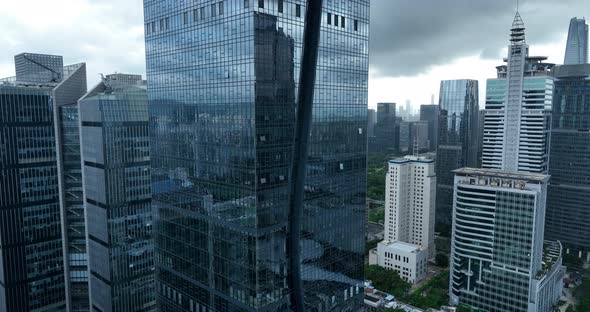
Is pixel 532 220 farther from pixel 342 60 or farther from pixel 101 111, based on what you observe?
pixel 101 111

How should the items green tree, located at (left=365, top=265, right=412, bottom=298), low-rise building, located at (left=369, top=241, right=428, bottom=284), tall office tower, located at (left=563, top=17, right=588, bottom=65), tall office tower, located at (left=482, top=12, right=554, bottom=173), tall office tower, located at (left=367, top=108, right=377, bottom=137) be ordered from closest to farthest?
green tree, located at (left=365, top=265, right=412, bottom=298) < low-rise building, located at (left=369, top=241, right=428, bottom=284) < tall office tower, located at (left=482, top=12, right=554, bottom=173) < tall office tower, located at (left=563, top=17, right=588, bottom=65) < tall office tower, located at (left=367, top=108, right=377, bottom=137)

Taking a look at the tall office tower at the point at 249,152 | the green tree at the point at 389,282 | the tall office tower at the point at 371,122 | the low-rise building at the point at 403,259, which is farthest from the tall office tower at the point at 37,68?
the tall office tower at the point at 371,122

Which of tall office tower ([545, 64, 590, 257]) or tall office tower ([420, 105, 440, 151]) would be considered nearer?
tall office tower ([545, 64, 590, 257])

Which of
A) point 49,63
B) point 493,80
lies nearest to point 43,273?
point 49,63

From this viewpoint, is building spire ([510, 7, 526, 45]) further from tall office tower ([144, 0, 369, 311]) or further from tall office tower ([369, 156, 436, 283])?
tall office tower ([144, 0, 369, 311])

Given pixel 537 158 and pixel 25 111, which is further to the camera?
pixel 537 158

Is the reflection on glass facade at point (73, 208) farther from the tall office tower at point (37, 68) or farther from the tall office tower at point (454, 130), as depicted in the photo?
the tall office tower at point (454, 130)

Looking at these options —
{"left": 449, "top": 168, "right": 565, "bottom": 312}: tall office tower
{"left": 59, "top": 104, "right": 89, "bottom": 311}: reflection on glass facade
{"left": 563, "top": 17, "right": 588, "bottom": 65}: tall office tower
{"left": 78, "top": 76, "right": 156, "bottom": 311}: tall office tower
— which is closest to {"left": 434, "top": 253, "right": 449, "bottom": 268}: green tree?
{"left": 449, "top": 168, "right": 565, "bottom": 312}: tall office tower

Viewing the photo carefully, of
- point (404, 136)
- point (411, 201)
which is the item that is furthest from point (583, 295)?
point (404, 136)
